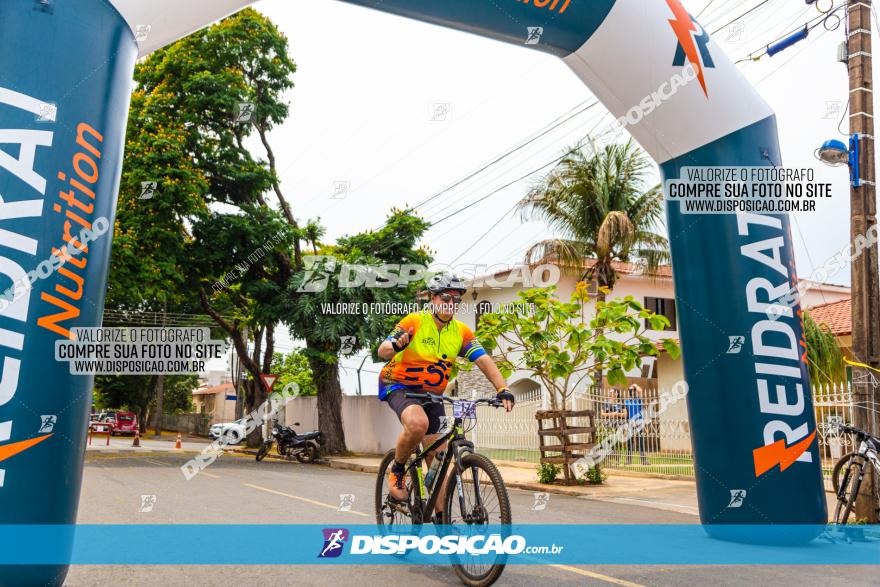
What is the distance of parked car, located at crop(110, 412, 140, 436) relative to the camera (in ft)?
124

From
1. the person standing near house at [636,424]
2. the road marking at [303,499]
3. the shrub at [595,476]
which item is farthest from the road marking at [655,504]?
the road marking at [303,499]

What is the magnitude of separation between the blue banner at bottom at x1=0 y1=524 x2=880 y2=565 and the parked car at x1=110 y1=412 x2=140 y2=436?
33.7m

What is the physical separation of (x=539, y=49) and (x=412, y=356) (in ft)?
10.8

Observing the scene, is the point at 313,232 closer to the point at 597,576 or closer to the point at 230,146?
the point at 230,146

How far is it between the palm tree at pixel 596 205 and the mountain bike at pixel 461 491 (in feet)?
54.3

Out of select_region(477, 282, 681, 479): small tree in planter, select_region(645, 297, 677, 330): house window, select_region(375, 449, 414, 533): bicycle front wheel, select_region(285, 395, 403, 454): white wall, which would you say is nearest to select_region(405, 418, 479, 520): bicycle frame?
select_region(375, 449, 414, 533): bicycle front wheel

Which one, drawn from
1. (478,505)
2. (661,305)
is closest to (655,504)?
(478,505)

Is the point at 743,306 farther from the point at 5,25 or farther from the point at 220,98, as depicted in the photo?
the point at 220,98

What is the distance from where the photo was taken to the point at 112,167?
186 inches

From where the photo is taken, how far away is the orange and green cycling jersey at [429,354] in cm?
527

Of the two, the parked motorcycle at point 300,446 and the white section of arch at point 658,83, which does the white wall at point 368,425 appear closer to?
the parked motorcycle at point 300,446

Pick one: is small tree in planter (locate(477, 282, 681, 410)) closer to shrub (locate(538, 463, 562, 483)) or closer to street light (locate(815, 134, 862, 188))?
shrub (locate(538, 463, 562, 483))

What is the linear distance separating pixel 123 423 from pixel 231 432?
1332 centimetres

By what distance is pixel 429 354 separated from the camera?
5.28 m
